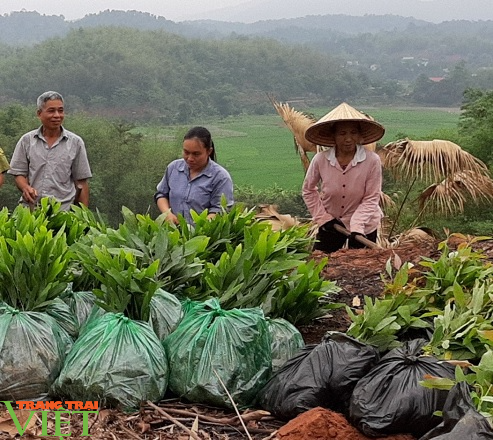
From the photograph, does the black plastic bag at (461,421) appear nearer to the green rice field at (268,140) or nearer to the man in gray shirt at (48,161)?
the man in gray shirt at (48,161)

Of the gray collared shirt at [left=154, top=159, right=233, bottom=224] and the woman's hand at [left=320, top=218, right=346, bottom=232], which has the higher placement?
the gray collared shirt at [left=154, top=159, right=233, bottom=224]

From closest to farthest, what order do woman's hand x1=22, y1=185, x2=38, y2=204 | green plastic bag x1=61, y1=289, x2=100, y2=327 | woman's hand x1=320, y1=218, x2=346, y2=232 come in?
1. green plastic bag x1=61, y1=289, x2=100, y2=327
2. woman's hand x1=22, y1=185, x2=38, y2=204
3. woman's hand x1=320, y1=218, x2=346, y2=232

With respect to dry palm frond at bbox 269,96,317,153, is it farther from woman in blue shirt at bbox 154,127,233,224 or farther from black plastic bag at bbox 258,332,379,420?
black plastic bag at bbox 258,332,379,420

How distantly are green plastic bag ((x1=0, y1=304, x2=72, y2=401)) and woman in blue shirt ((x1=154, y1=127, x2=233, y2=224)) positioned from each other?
169 centimetres

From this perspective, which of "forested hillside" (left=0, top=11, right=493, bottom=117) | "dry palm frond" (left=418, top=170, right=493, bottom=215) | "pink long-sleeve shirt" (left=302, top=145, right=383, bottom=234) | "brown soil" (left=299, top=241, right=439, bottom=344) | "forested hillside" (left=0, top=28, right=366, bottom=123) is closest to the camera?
"brown soil" (left=299, top=241, right=439, bottom=344)

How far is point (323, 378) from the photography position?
9.70 ft

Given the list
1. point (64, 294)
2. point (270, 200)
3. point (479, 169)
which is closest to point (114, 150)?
point (270, 200)

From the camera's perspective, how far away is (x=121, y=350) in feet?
9.88

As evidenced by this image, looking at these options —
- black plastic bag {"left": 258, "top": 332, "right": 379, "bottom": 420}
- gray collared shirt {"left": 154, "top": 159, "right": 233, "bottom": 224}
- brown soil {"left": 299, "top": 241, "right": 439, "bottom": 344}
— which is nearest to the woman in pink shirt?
brown soil {"left": 299, "top": 241, "right": 439, "bottom": 344}

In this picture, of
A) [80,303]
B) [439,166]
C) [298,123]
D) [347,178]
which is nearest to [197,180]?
[347,178]

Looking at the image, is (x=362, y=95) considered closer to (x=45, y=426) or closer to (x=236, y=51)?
(x=236, y=51)

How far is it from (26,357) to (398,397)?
4.88 ft

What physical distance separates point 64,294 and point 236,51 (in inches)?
1972

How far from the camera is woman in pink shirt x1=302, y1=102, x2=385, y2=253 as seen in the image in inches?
201
